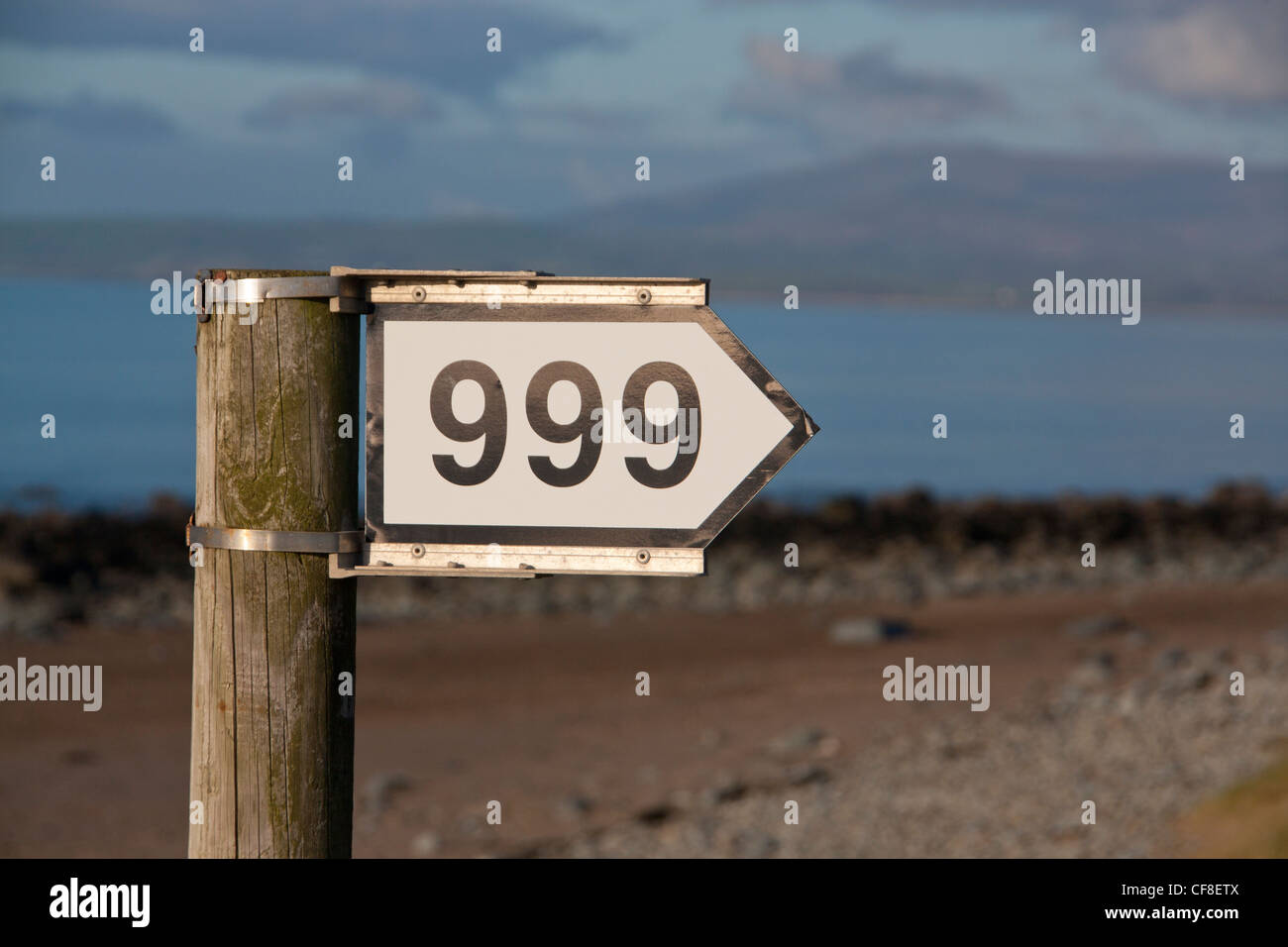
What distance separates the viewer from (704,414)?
271 cm

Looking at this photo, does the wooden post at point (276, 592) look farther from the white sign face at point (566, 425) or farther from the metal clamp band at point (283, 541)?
the white sign face at point (566, 425)

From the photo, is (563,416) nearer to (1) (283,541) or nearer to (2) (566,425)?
(2) (566,425)

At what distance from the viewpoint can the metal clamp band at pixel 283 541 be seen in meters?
2.64

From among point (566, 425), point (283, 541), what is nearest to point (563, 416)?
point (566, 425)

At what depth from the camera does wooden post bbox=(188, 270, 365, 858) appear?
104 inches

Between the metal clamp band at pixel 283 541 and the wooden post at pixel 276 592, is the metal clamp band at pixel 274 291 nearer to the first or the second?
the wooden post at pixel 276 592

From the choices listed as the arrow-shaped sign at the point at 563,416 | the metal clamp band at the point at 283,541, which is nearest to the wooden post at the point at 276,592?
the metal clamp band at the point at 283,541

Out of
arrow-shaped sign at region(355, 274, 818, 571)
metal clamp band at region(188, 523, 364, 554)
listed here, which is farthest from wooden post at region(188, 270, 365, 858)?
arrow-shaped sign at region(355, 274, 818, 571)

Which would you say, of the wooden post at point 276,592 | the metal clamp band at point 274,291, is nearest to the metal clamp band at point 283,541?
the wooden post at point 276,592

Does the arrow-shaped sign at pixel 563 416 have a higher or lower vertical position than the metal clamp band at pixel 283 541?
higher

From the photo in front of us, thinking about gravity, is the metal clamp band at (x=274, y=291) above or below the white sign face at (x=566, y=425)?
above

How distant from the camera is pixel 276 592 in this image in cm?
265
